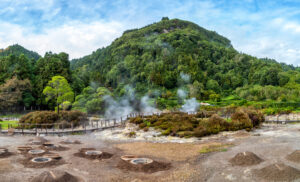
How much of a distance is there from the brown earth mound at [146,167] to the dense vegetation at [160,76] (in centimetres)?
2372

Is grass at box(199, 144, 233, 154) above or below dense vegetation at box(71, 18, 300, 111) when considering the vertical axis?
below

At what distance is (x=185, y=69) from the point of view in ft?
234

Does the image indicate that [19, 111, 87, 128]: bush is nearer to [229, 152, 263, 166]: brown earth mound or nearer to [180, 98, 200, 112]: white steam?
[180, 98, 200, 112]: white steam

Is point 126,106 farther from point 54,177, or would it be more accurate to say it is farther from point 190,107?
point 54,177

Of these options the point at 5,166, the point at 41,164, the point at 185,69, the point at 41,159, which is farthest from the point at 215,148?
the point at 185,69

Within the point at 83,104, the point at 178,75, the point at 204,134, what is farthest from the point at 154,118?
the point at 178,75

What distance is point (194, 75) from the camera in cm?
6862

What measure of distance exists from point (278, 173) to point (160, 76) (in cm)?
5699

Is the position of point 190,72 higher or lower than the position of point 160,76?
higher

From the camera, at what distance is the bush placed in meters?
29.1

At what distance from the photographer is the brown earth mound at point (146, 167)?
12.4 metres

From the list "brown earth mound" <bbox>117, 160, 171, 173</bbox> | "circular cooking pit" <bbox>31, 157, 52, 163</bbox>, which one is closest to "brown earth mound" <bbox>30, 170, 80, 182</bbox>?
"brown earth mound" <bbox>117, 160, 171, 173</bbox>

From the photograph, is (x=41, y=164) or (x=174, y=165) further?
(x=174, y=165)

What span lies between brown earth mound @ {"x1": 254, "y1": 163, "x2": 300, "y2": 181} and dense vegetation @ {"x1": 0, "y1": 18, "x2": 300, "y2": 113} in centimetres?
2999
